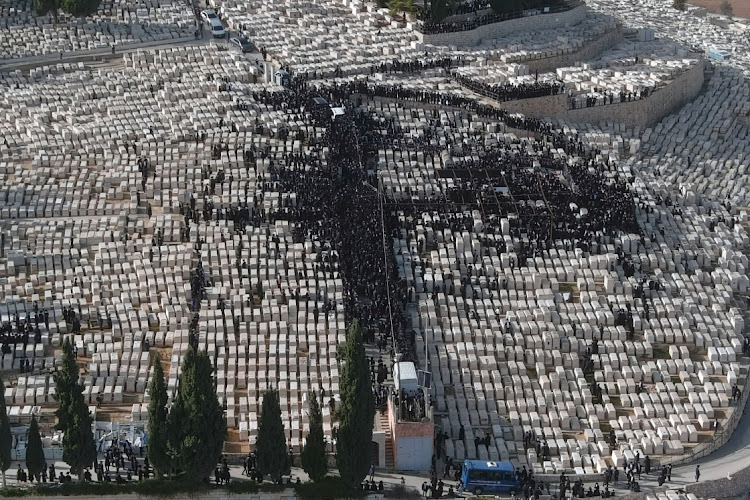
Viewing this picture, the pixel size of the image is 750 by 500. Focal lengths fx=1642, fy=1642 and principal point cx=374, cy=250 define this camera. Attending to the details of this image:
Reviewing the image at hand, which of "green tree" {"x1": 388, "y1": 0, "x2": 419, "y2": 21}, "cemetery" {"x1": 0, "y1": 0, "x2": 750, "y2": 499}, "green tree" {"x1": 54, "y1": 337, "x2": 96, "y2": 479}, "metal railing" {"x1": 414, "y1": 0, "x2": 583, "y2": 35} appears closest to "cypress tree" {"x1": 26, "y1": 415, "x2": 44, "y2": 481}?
"green tree" {"x1": 54, "y1": 337, "x2": 96, "y2": 479}

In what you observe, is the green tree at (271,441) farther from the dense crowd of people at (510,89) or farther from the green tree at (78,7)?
the green tree at (78,7)

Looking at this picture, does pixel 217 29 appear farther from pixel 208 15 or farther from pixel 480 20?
pixel 480 20

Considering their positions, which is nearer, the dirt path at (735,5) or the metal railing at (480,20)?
the metal railing at (480,20)

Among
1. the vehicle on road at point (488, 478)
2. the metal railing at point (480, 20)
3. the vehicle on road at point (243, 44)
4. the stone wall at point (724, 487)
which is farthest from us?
the metal railing at point (480, 20)

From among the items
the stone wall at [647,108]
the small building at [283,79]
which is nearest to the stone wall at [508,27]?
the stone wall at [647,108]

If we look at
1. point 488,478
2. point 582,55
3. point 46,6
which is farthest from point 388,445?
point 46,6

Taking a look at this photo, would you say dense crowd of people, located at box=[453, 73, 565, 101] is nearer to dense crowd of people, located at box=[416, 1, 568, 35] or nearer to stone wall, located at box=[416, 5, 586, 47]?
stone wall, located at box=[416, 5, 586, 47]
